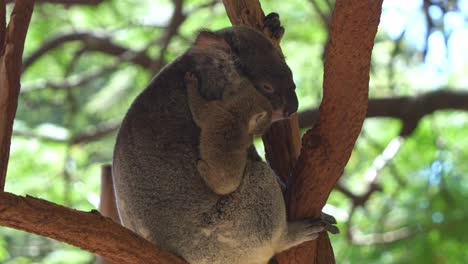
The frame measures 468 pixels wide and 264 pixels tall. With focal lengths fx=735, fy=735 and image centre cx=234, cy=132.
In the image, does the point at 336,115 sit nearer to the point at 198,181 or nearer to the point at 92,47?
the point at 198,181

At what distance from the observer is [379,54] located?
27.4 feet

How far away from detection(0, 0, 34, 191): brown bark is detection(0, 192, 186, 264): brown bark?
298 millimetres

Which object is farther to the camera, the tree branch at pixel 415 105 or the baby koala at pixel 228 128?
the tree branch at pixel 415 105

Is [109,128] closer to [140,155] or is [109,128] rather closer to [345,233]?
[345,233]

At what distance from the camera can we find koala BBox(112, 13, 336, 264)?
3.18 meters

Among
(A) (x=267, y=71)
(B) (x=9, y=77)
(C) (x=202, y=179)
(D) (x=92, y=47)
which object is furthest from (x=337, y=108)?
(D) (x=92, y=47)

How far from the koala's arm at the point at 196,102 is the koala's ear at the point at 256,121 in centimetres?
18

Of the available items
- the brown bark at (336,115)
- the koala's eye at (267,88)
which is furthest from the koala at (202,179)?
the brown bark at (336,115)

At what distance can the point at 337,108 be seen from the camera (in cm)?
303

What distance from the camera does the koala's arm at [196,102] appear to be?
3205mm

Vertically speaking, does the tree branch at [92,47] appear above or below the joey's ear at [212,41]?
above

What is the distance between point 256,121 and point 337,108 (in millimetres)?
394

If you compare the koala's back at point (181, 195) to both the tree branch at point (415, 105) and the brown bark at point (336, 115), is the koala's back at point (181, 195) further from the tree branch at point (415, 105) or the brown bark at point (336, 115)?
the tree branch at point (415, 105)

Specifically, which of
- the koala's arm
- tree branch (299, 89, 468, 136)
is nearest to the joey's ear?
the koala's arm
